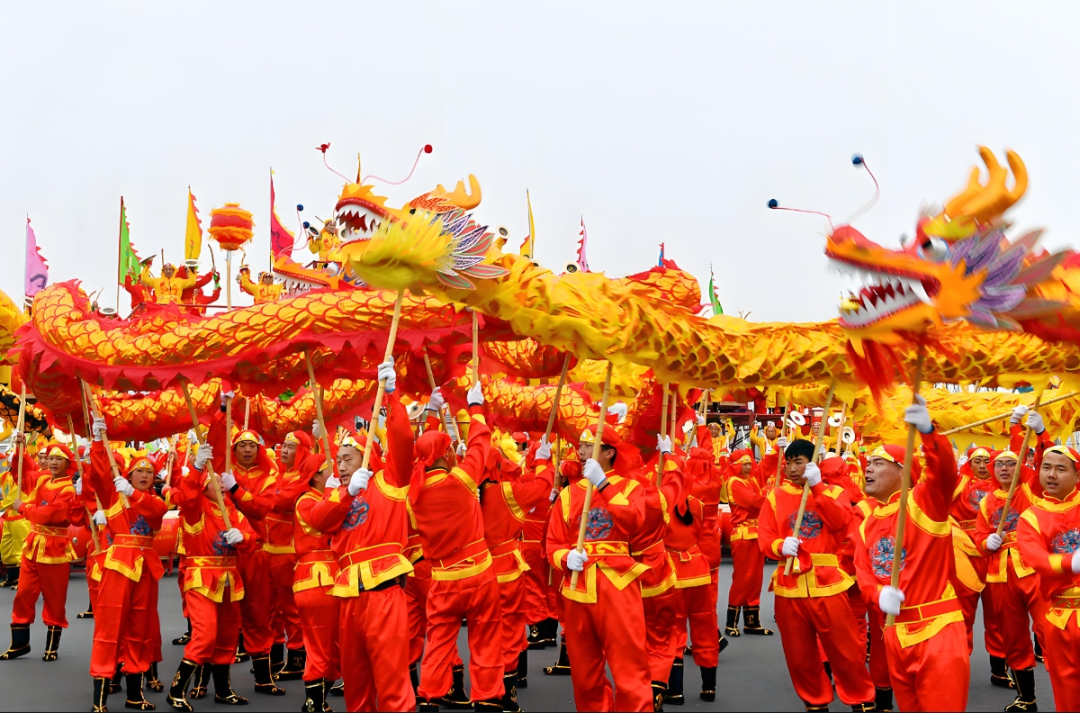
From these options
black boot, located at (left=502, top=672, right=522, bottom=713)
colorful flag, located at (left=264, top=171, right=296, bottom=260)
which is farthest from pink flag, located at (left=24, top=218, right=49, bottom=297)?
black boot, located at (left=502, top=672, right=522, bottom=713)

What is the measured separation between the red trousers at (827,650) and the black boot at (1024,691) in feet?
3.22

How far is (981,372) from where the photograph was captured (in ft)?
16.0

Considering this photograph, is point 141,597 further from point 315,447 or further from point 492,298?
point 492,298

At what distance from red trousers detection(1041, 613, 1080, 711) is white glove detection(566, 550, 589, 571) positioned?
77.3 inches

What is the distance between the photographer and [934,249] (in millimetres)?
2979

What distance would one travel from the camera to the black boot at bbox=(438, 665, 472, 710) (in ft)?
17.7

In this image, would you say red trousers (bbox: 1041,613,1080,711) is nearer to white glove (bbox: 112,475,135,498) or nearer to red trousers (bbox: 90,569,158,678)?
red trousers (bbox: 90,569,158,678)

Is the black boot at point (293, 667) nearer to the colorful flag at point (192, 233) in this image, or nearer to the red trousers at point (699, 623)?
the red trousers at point (699, 623)

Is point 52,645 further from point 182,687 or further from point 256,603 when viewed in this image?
point 182,687

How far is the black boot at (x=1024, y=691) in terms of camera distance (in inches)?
201

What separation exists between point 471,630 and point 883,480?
215cm

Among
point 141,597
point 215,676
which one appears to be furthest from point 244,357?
point 215,676

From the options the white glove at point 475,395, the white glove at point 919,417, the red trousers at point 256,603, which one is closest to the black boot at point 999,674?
the white glove at point 919,417

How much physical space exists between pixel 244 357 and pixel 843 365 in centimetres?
324
